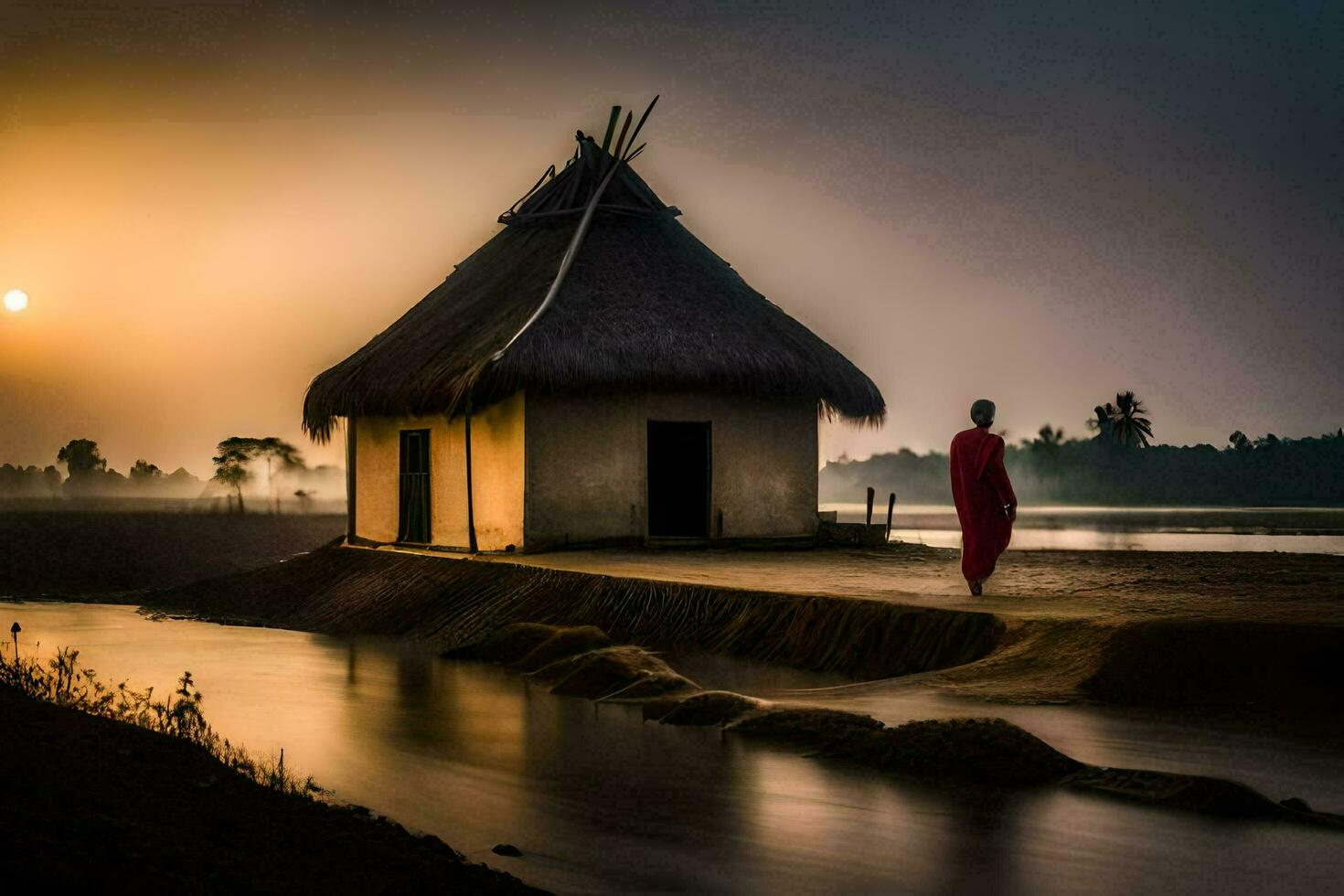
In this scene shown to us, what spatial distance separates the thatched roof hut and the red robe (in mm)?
5630

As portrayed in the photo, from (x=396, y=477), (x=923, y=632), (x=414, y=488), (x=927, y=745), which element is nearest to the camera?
(x=927, y=745)

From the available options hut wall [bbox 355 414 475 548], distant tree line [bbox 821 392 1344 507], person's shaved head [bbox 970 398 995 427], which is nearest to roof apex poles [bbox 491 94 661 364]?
hut wall [bbox 355 414 475 548]

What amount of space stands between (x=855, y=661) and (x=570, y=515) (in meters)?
6.91

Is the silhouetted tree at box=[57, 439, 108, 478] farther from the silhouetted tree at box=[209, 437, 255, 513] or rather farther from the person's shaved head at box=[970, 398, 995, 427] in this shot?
the person's shaved head at box=[970, 398, 995, 427]

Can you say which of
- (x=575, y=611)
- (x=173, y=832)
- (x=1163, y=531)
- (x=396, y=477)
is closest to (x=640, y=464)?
(x=396, y=477)

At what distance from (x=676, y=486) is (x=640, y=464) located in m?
3.24

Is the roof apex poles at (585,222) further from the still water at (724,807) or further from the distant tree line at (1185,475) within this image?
the distant tree line at (1185,475)

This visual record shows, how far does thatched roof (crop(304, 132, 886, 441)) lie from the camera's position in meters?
15.3

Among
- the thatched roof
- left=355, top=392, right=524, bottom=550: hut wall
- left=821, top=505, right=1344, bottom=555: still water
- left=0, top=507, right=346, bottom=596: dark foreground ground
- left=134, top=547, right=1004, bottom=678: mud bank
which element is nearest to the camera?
left=134, top=547, right=1004, bottom=678: mud bank

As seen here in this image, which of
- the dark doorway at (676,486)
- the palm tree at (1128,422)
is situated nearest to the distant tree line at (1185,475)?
the palm tree at (1128,422)

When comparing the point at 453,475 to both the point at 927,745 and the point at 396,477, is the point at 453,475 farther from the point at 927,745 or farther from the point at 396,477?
the point at 927,745

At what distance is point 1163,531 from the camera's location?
32.9m

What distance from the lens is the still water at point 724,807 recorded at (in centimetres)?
507

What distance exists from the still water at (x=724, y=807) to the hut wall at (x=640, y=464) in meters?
5.60
